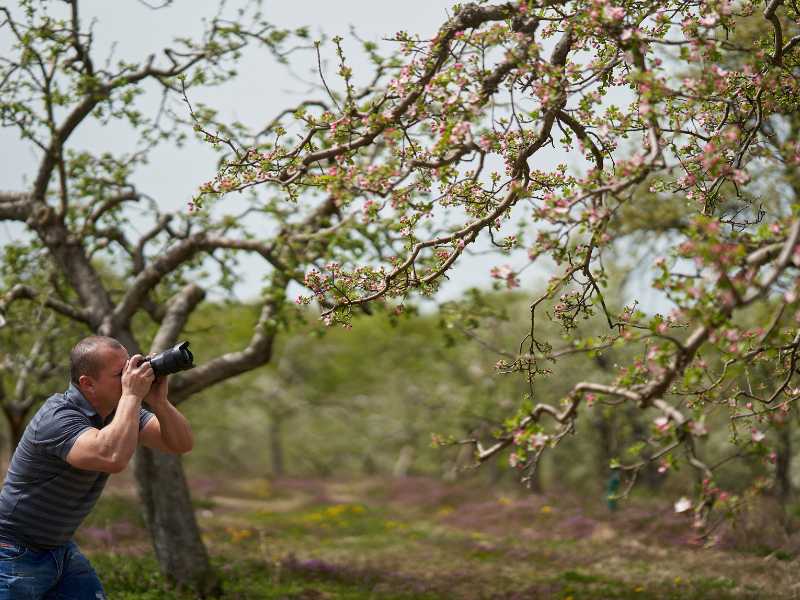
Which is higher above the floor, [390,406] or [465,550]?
[390,406]

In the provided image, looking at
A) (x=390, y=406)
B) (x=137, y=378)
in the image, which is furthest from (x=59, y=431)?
(x=390, y=406)

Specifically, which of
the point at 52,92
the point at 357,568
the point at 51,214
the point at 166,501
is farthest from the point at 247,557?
the point at 52,92

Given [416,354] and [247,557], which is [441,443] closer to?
[247,557]

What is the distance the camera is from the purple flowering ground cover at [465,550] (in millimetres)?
10930

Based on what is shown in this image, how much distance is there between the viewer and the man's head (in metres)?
4.88

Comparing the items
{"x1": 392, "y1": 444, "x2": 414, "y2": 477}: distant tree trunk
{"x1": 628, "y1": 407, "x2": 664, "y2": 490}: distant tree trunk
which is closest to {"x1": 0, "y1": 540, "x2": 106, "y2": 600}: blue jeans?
{"x1": 628, "y1": 407, "x2": 664, "y2": 490}: distant tree trunk

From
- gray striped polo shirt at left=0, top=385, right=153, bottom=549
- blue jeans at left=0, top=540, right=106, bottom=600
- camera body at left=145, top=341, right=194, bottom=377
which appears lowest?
blue jeans at left=0, top=540, right=106, bottom=600

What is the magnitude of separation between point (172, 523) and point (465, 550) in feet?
27.1

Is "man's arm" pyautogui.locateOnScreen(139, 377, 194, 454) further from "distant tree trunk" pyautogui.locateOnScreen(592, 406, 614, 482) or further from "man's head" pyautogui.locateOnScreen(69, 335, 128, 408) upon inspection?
"distant tree trunk" pyautogui.locateOnScreen(592, 406, 614, 482)

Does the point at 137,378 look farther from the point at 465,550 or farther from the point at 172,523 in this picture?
the point at 465,550

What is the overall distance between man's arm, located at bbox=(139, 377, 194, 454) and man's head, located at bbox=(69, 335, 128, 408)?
0.24 meters

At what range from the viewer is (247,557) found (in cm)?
1357

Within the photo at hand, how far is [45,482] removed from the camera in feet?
15.8

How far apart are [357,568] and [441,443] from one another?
8600 mm
